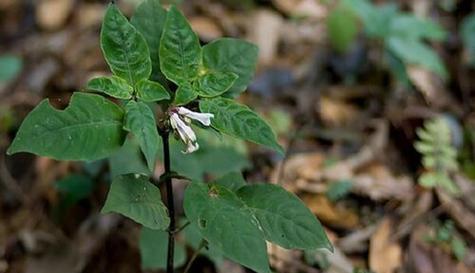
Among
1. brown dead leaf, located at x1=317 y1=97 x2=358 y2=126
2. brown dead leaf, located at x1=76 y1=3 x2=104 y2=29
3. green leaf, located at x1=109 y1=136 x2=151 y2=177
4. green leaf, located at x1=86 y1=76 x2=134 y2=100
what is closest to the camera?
green leaf, located at x1=86 y1=76 x2=134 y2=100

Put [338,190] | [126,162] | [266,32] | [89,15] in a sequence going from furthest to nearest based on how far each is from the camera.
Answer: [89,15] < [266,32] < [338,190] < [126,162]

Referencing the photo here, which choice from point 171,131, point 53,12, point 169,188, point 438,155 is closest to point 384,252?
point 438,155

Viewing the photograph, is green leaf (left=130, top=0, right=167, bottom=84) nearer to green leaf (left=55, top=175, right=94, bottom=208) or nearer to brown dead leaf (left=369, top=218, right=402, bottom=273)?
green leaf (left=55, top=175, right=94, bottom=208)

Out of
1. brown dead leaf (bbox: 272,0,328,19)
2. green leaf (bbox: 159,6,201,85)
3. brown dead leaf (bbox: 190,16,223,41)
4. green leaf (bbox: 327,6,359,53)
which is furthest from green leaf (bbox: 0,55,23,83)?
green leaf (bbox: 159,6,201,85)

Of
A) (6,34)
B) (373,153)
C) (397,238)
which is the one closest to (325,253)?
(397,238)

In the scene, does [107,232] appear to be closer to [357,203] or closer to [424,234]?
[357,203]

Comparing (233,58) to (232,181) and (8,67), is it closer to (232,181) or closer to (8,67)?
(232,181)
